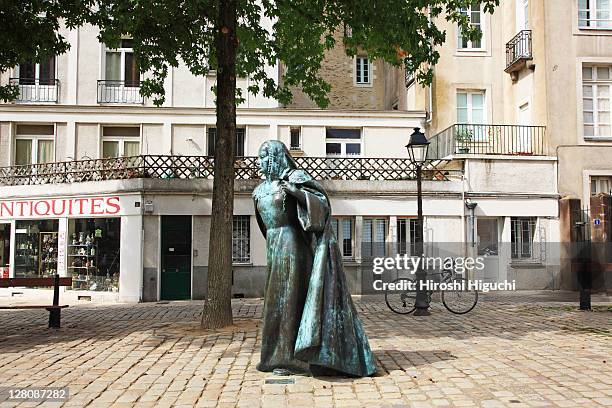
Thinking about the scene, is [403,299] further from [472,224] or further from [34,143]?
[34,143]

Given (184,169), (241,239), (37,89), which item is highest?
(37,89)

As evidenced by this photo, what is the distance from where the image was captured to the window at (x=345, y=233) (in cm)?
1981

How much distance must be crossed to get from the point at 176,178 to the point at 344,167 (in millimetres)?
5489

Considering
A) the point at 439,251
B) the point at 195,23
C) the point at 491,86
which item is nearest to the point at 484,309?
the point at 439,251

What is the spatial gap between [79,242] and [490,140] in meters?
14.9

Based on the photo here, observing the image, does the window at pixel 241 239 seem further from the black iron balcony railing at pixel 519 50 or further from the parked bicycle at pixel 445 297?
the black iron balcony railing at pixel 519 50

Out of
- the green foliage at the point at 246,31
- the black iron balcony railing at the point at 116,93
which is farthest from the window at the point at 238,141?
the green foliage at the point at 246,31

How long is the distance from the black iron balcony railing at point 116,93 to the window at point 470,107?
40.0 feet

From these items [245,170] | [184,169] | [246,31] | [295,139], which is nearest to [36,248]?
[184,169]

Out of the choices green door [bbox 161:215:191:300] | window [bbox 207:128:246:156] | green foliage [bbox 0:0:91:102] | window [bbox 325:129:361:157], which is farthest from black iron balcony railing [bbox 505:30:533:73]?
green foliage [bbox 0:0:91:102]

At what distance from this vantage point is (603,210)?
1947cm

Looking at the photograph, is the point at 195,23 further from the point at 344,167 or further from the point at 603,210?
the point at 603,210

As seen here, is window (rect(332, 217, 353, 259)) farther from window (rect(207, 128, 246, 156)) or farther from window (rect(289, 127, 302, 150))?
window (rect(207, 128, 246, 156))

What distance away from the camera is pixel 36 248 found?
66.1ft
